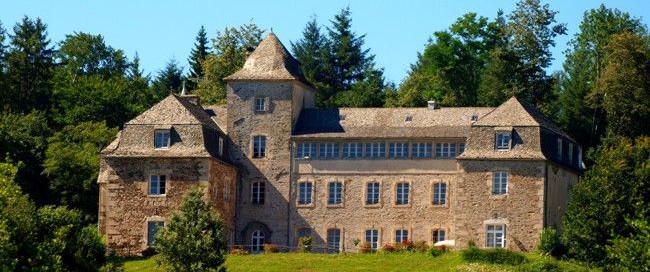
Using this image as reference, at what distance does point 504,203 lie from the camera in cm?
8600

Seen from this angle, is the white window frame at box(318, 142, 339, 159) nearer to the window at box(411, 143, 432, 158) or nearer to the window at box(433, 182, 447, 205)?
the window at box(411, 143, 432, 158)

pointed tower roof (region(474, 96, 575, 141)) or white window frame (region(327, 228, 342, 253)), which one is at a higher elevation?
pointed tower roof (region(474, 96, 575, 141))

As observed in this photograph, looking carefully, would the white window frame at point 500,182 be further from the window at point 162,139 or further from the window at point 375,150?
the window at point 162,139

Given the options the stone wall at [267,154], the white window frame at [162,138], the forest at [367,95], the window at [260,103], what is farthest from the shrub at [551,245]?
the white window frame at [162,138]

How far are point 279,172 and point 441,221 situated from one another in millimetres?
8163

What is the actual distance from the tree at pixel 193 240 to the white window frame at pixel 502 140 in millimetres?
16095

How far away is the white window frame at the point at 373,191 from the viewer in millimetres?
90500

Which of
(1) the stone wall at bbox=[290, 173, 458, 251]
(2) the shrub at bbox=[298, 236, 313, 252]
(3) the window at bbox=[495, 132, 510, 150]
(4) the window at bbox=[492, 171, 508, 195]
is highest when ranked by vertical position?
(3) the window at bbox=[495, 132, 510, 150]

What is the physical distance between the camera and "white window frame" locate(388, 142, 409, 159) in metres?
90.2

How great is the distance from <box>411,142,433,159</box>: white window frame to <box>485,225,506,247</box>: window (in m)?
5.70

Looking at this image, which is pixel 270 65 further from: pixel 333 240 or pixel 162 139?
pixel 333 240

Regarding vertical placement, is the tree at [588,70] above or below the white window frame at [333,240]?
above

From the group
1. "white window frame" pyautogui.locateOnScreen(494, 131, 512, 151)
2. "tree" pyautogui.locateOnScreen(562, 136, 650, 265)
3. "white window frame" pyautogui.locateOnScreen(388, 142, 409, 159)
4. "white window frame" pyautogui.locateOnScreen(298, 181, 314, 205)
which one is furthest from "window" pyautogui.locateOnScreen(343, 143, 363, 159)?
"tree" pyautogui.locateOnScreen(562, 136, 650, 265)

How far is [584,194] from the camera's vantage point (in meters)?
82.2
